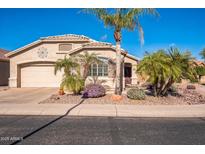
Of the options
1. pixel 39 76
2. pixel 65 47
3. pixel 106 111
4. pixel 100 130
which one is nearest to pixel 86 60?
pixel 65 47

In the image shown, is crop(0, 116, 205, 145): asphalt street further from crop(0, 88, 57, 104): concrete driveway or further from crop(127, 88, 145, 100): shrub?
crop(127, 88, 145, 100): shrub

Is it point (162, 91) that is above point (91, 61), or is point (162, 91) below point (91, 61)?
below

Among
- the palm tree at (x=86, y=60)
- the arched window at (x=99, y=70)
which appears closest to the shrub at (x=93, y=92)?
the palm tree at (x=86, y=60)

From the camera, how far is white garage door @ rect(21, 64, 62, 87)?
25.2 meters

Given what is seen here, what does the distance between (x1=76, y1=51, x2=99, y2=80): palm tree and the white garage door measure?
16.6 feet

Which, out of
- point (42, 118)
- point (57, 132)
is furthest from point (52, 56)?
point (57, 132)

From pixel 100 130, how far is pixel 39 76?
1851 centimetres

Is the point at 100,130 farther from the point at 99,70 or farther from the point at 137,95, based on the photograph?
the point at 99,70

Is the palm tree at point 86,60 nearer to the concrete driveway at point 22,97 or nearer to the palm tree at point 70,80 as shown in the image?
the palm tree at point 70,80

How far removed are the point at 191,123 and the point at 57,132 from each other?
4.99 metres

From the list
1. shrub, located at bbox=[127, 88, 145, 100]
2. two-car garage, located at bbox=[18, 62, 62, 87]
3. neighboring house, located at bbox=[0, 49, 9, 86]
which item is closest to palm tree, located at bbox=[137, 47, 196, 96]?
shrub, located at bbox=[127, 88, 145, 100]

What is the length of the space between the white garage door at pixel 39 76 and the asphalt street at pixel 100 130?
1516cm

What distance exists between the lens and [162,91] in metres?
17.0

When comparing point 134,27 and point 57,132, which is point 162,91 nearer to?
point 134,27
